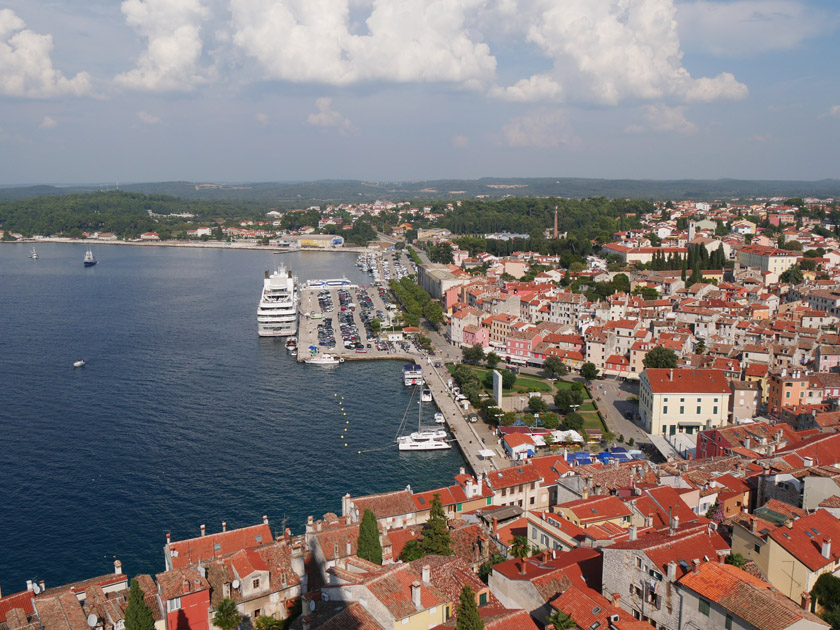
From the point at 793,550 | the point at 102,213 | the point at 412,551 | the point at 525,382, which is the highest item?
the point at 102,213

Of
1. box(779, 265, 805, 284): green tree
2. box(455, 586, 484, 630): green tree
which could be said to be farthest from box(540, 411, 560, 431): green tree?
box(779, 265, 805, 284): green tree

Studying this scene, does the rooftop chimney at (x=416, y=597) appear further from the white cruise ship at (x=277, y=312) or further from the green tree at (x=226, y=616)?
the white cruise ship at (x=277, y=312)

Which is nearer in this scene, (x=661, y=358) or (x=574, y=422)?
(x=574, y=422)

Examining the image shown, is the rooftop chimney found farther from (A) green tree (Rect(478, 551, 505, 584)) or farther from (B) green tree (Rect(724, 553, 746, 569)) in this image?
(B) green tree (Rect(724, 553, 746, 569))

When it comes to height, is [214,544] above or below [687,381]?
below

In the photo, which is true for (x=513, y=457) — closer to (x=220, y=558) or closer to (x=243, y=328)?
(x=220, y=558)

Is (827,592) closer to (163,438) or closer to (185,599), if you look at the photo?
(185,599)

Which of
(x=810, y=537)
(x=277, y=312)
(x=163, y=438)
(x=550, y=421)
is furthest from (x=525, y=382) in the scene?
(x=810, y=537)
